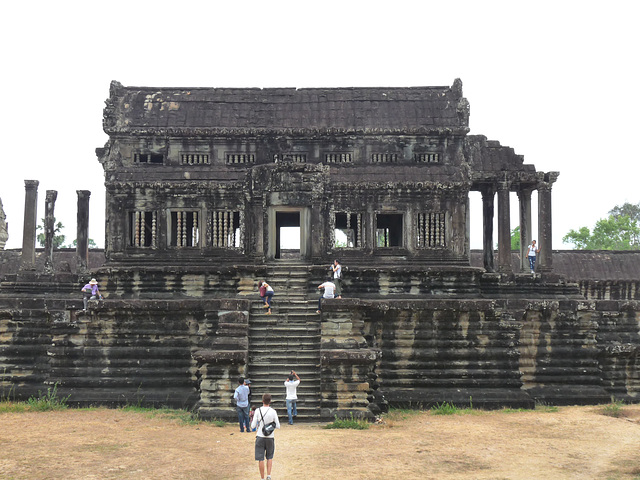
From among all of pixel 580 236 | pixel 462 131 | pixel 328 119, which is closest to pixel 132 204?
pixel 328 119

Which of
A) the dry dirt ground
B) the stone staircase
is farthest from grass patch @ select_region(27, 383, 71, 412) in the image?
the stone staircase

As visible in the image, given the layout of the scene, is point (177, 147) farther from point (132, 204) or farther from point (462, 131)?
point (462, 131)

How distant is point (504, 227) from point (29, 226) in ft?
54.5

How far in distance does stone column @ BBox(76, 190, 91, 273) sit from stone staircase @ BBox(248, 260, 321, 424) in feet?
32.1

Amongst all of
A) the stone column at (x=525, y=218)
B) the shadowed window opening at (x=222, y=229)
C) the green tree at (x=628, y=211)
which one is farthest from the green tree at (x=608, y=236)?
the shadowed window opening at (x=222, y=229)

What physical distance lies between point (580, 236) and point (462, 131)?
37.1m

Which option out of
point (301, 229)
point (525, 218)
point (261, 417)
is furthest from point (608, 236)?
point (261, 417)

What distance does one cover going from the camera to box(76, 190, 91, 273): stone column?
24359mm

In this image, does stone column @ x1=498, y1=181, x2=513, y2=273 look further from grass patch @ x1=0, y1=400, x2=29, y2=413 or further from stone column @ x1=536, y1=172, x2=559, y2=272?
grass patch @ x1=0, y1=400, x2=29, y2=413

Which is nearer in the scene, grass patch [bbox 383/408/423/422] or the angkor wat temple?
grass patch [bbox 383/408/423/422]

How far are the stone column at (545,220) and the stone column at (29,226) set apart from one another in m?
17.6

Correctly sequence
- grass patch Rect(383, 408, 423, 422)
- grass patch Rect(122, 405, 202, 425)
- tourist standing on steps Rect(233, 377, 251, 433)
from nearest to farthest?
1. tourist standing on steps Rect(233, 377, 251, 433)
2. grass patch Rect(122, 405, 202, 425)
3. grass patch Rect(383, 408, 423, 422)

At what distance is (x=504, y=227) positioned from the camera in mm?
22844

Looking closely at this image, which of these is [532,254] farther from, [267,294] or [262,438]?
[262,438]
